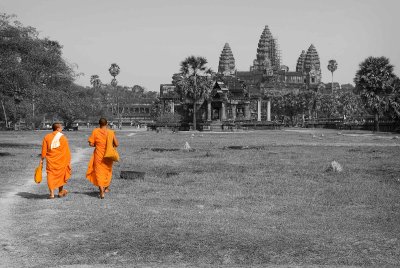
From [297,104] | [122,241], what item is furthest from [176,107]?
[122,241]

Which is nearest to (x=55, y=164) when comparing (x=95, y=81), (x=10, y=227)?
(x=10, y=227)

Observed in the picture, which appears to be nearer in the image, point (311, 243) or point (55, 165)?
point (311, 243)

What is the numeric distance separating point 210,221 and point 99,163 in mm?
3489

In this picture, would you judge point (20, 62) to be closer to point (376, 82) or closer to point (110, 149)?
point (110, 149)

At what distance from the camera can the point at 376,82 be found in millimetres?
69062

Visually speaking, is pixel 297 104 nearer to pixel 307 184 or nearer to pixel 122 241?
pixel 307 184

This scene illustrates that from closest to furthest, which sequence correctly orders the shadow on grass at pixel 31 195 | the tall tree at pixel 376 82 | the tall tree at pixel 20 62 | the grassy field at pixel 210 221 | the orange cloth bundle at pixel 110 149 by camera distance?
1. the grassy field at pixel 210 221
2. the orange cloth bundle at pixel 110 149
3. the shadow on grass at pixel 31 195
4. the tall tree at pixel 20 62
5. the tall tree at pixel 376 82

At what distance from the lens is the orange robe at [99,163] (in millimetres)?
12734

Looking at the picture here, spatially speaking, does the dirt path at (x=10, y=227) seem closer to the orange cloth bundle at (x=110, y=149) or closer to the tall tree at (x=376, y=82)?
the orange cloth bundle at (x=110, y=149)

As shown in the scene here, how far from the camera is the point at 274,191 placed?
14438 millimetres

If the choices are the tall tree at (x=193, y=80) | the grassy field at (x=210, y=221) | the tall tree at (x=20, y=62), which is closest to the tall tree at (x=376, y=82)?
the tall tree at (x=193, y=80)

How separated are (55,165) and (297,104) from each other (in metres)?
119

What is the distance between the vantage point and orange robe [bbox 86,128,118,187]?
12.7m

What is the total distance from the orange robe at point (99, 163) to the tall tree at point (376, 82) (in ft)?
198
